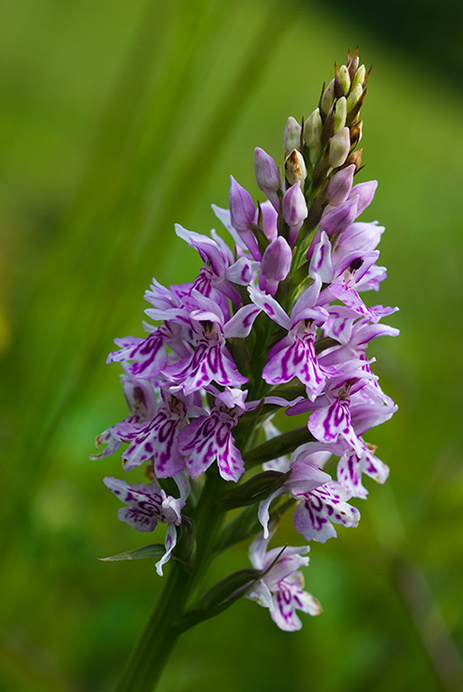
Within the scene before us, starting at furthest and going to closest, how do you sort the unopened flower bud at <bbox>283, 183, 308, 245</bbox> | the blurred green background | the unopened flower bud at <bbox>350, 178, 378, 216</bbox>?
1. the blurred green background
2. the unopened flower bud at <bbox>350, 178, 378, 216</bbox>
3. the unopened flower bud at <bbox>283, 183, 308, 245</bbox>

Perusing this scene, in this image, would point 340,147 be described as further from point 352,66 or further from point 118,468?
point 118,468

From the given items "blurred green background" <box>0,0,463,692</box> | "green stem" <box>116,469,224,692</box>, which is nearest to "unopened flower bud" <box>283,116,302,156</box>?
"blurred green background" <box>0,0,463,692</box>

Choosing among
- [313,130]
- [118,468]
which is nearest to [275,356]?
[313,130]

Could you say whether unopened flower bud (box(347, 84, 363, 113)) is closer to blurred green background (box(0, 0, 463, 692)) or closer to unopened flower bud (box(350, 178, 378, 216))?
unopened flower bud (box(350, 178, 378, 216))

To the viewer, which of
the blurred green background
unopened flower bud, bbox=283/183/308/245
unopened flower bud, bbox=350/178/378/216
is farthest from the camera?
the blurred green background

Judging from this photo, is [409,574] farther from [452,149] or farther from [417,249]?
[452,149]

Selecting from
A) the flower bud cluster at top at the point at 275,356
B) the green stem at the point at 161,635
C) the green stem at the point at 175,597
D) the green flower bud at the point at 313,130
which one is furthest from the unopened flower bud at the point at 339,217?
the green stem at the point at 161,635
